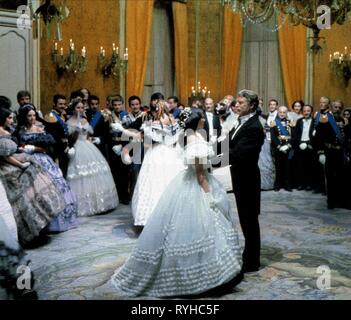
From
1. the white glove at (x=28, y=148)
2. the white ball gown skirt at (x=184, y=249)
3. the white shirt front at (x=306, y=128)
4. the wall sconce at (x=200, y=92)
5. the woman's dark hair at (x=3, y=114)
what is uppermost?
the wall sconce at (x=200, y=92)

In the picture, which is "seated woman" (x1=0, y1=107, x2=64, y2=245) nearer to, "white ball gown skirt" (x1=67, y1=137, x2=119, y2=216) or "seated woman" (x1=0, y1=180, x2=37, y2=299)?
"white ball gown skirt" (x1=67, y1=137, x2=119, y2=216)

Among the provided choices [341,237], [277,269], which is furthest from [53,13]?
[341,237]

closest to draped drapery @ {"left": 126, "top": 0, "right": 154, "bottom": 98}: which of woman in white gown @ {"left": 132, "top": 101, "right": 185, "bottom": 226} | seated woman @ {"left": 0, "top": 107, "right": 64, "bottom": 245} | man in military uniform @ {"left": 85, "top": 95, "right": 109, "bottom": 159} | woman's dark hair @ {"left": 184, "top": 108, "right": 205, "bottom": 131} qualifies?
man in military uniform @ {"left": 85, "top": 95, "right": 109, "bottom": 159}

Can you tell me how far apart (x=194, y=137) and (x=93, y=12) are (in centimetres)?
602

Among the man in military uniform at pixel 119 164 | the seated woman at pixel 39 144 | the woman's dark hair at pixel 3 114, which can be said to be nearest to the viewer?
the woman's dark hair at pixel 3 114

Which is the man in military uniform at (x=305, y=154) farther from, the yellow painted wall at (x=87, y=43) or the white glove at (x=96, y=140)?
the white glove at (x=96, y=140)

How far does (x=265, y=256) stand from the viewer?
5.49 metres

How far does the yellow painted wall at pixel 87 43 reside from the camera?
9.15 metres

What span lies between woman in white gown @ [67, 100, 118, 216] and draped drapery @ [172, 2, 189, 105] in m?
4.18

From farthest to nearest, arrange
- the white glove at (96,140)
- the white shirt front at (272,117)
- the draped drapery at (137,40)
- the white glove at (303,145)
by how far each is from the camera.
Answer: the draped drapery at (137,40), the white shirt front at (272,117), the white glove at (303,145), the white glove at (96,140)

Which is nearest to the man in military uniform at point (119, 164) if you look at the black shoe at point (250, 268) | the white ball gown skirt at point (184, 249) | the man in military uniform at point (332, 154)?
the man in military uniform at point (332, 154)

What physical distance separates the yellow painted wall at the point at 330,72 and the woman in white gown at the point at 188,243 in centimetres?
768

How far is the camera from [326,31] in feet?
38.5
